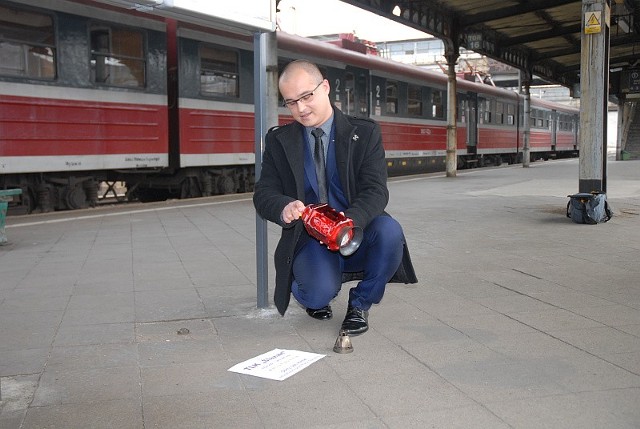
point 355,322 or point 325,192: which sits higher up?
point 325,192

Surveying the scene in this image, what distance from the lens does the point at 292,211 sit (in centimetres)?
330

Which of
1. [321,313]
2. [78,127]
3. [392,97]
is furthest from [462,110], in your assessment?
[321,313]

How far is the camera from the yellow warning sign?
923cm

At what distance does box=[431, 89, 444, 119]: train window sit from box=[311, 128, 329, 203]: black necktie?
1709cm

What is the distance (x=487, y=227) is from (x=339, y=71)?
8097mm

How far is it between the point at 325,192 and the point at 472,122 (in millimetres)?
20880

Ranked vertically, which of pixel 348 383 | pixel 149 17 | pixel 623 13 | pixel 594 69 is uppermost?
pixel 623 13

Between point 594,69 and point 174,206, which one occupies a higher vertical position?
point 594,69

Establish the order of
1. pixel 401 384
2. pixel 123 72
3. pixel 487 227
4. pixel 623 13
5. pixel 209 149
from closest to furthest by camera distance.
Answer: pixel 401 384 < pixel 487 227 < pixel 123 72 < pixel 209 149 < pixel 623 13

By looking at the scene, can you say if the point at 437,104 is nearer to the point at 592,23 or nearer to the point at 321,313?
the point at 592,23

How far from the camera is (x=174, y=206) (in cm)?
1097

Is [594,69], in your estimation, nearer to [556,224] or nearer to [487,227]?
[556,224]

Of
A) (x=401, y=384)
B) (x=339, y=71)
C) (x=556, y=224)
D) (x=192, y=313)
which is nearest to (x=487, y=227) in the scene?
(x=556, y=224)

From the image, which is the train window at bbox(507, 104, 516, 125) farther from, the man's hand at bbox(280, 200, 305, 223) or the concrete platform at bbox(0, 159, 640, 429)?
the man's hand at bbox(280, 200, 305, 223)
